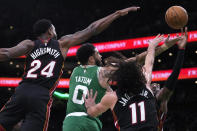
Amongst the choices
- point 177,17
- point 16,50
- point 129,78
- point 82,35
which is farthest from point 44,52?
point 177,17

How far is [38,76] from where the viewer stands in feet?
11.3

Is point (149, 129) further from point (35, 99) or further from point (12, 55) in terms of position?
point (12, 55)

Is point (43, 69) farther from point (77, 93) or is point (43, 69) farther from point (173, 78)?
point (173, 78)

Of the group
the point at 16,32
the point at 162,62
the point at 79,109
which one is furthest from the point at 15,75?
the point at 79,109

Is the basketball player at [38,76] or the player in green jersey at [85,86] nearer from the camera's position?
Answer: the basketball player at [38,76]

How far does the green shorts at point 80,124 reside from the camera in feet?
11.9

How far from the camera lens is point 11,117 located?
10.6 ft

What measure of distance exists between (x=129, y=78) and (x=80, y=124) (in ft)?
4.10

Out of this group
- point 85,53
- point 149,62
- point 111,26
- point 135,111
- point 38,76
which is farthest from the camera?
point 111,26

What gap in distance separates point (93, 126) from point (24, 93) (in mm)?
907

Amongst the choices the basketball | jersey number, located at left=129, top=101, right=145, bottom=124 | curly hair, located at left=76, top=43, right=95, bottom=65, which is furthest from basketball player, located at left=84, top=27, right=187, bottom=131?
the basketball

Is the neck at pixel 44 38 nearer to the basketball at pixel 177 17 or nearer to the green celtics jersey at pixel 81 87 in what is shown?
the green celtics jersey at pixel 81 87

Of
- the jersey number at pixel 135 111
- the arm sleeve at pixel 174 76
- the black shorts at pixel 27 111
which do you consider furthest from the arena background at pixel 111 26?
the jersey number at pixel 135 111

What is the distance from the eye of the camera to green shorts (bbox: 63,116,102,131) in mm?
3631
